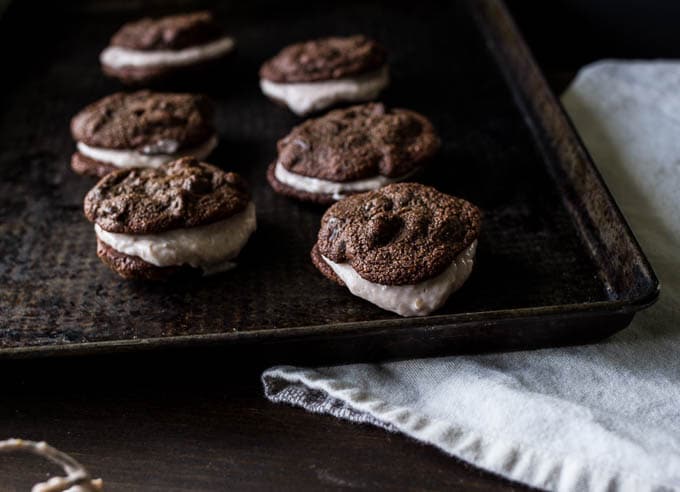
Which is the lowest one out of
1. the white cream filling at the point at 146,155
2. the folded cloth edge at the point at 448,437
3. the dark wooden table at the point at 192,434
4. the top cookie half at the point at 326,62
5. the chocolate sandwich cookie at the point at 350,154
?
the dark wooden table at the point at 192,434

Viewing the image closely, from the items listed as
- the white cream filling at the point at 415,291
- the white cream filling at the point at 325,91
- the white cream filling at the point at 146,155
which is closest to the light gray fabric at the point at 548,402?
the white cream filling at the point at 415,291

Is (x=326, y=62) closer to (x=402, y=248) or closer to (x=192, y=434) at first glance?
(x=402, y=248)

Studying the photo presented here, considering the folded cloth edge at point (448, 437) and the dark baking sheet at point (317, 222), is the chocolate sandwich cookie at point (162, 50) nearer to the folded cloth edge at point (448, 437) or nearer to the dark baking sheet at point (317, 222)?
the dark baking sheet at point (317, 222)

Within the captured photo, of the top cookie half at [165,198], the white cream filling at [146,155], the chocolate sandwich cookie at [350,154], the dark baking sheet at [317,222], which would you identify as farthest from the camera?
the white cream filling at [146,155]

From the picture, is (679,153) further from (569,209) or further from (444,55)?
(444,55)

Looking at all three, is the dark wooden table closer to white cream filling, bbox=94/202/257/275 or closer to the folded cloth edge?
the folded cloth edge

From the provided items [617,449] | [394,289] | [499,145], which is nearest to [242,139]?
[499,145]

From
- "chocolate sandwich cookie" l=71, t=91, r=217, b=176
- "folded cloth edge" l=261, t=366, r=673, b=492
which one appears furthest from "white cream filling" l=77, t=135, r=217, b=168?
"folded cloth edge" l=261, t=366, r=673, b=492
